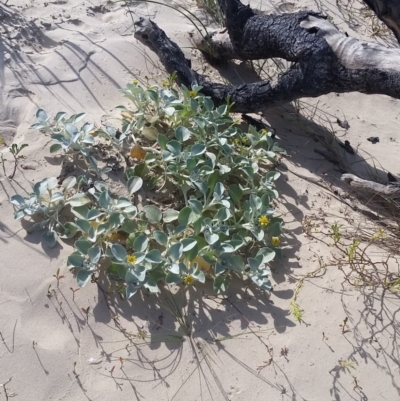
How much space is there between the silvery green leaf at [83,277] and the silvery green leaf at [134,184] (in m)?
0.54

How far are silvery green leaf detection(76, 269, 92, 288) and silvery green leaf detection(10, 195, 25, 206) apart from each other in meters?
0.52

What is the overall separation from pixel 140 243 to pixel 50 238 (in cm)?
46

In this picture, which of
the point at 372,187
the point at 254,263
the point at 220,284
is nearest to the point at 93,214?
the point at 220,284

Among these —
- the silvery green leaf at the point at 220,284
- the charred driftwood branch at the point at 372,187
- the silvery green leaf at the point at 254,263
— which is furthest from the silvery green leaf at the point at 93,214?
the charred driftwood branch at the point at 372,187

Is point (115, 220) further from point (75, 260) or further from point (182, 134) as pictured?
point (182, 134)

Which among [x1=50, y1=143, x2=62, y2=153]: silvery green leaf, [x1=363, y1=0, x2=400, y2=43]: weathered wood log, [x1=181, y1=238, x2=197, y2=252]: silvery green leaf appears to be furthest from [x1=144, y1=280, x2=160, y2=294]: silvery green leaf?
[x1=363, y1=0, x2=400, y2=43]: weathered wood log

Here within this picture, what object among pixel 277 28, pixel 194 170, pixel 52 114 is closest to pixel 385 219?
pixel 194 170

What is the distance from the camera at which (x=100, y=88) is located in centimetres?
364

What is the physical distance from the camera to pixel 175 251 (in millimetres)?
2547

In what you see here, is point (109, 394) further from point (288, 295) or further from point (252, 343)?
point (288, 295)

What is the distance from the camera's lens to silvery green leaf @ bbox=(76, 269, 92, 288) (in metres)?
2.49

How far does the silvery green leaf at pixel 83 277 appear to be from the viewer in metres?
2.49

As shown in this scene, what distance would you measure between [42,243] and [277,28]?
6.27 ft

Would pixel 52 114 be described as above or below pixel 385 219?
above
